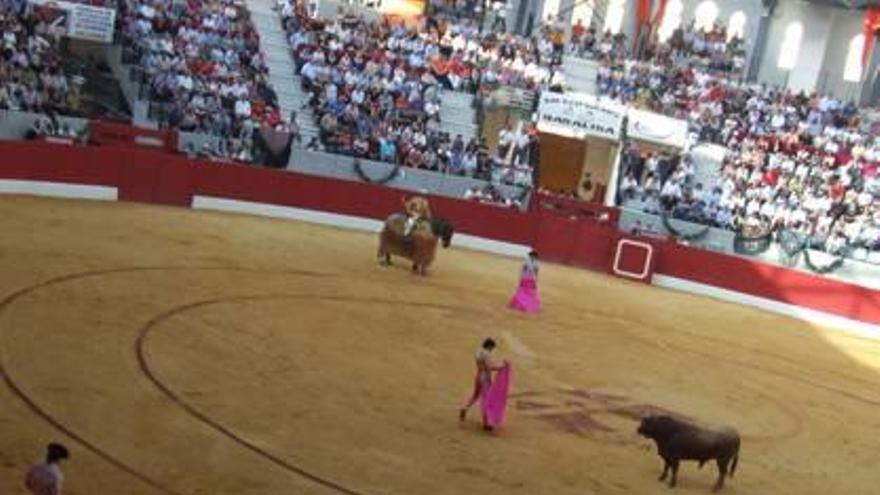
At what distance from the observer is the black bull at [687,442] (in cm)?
1137

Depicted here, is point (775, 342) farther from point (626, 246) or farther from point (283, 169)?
point (283, 169)

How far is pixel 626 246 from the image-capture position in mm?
27344

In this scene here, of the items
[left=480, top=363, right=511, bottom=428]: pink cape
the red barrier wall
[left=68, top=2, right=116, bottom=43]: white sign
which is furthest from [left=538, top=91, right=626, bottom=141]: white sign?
[left=480, top=363, right=511, bottom=428]: pink cape

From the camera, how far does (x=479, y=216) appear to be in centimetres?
2750

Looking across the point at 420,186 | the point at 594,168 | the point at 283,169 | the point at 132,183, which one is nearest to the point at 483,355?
the point at 132,183

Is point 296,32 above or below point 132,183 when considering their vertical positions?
above

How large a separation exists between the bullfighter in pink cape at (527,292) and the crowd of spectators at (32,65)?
10.4 metres

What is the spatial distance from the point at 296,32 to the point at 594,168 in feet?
31.7

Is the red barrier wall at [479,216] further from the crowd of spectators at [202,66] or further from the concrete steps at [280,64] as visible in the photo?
the concrete steps at [280,64]

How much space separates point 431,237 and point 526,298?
234 centimetres

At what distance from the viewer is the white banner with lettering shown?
2605cm

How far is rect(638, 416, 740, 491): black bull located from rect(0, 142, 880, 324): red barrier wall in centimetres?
1437

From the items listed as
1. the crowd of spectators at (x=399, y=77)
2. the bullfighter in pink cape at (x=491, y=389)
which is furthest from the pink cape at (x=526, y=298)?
the crowd of spectators at (x=399, y=77)

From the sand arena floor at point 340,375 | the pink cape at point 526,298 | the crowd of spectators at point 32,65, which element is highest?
the crowd of spectators at point 32,65
